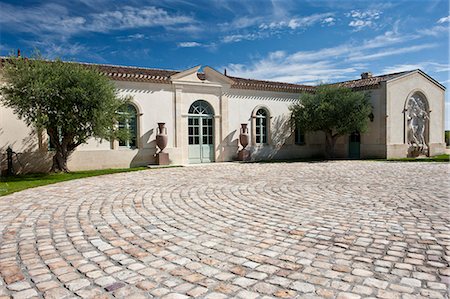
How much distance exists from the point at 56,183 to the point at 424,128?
74.4 ft

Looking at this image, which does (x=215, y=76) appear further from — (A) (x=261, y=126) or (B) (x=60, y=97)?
(B) (x=60, y=97)

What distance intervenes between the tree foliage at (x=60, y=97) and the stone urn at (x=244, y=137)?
25.0ft

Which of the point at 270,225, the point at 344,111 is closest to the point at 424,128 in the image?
the point at 344,111

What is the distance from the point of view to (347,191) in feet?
24.7

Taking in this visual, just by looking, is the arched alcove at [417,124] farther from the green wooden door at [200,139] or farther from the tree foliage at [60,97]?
the tree foliage at [60,97]

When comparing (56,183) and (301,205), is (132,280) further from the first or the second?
(56,183)

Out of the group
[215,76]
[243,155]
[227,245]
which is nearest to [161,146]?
[243,155]

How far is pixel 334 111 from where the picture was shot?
17797mm

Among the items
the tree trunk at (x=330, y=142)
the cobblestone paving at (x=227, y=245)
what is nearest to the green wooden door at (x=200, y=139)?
the tree trunk at (x=330, y=142)

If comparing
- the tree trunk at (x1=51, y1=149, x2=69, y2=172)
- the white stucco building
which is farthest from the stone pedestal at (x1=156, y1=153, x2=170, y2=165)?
the tree trunk at (x1=51, y1=149, x2=69, y2=172)

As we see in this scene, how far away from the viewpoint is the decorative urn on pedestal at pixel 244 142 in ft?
57.7

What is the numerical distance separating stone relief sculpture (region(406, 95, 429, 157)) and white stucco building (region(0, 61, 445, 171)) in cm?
14

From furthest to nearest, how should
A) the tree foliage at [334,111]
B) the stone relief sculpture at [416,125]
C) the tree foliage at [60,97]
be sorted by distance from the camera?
the stone relief sculpture at [416,125] < the tree foliage at [334,111] < the tree foliage at [60,97]

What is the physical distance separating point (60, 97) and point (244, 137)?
951 centimetres
